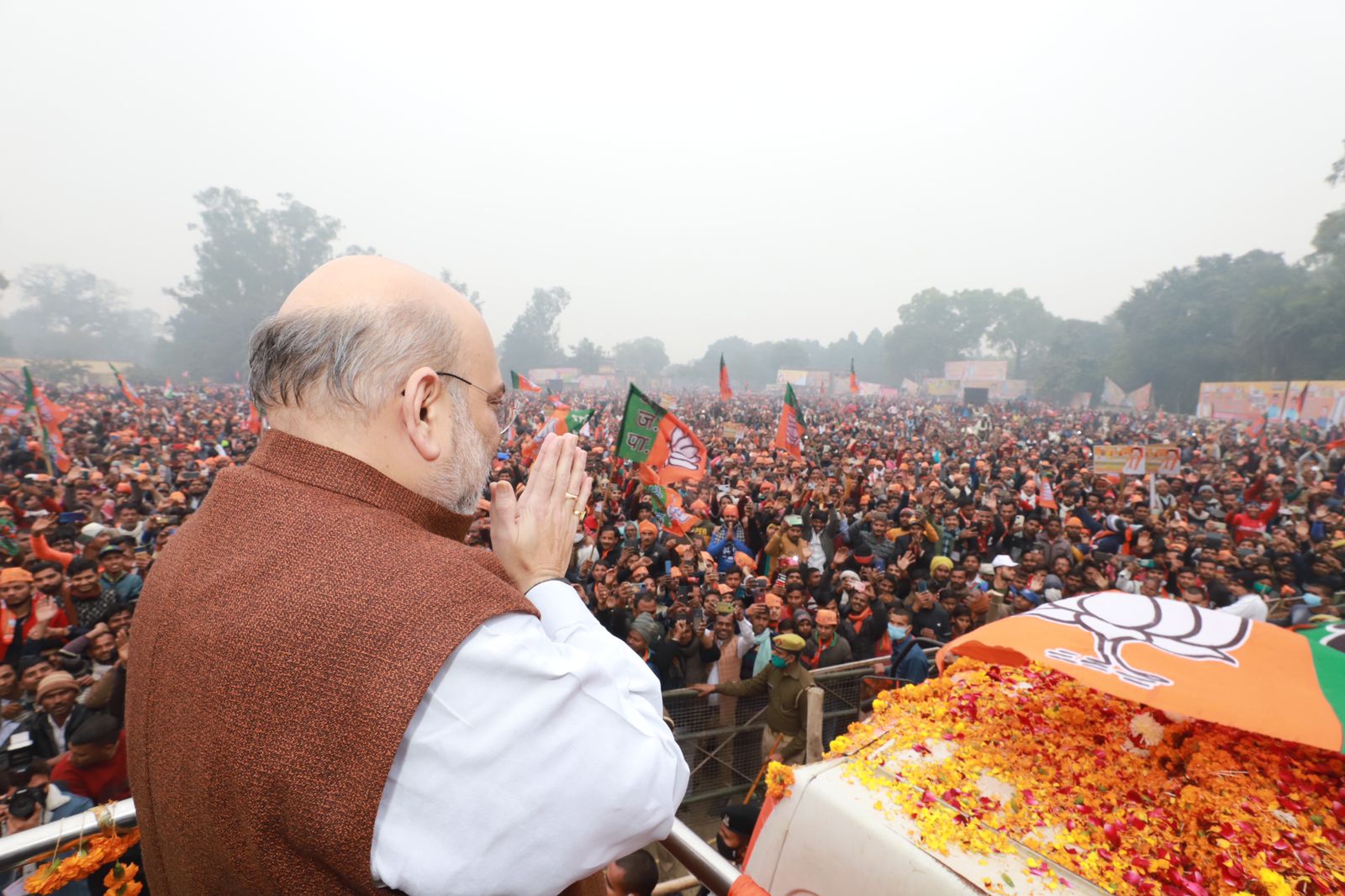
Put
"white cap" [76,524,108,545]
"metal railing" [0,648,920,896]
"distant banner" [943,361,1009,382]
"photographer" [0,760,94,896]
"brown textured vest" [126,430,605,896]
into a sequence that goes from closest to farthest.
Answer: "brown textured vest" [126,430,605,896], "photographer" [0,760,94,896], "metal railing" [0,648,920,896], "white cap" [76,524,108,545], "distant banner" [943,361,1009,382]

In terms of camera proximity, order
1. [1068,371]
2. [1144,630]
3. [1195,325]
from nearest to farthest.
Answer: [1144,630]
[1195,325]
[1068,371]

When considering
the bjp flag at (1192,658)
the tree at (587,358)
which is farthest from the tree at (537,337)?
the bjp flag at (1192,658)

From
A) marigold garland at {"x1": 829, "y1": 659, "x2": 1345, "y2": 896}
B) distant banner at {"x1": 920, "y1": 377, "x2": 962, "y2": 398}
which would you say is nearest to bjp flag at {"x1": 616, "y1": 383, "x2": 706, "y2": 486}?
marigold garland at {"x1": 829, "y1": 659, "x2": 1345, "y2": 896}

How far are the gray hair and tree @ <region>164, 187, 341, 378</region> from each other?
7971 cm

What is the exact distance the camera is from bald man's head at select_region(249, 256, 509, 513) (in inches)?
43.1

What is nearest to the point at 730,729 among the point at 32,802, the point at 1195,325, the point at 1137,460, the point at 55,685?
the point at 32,802

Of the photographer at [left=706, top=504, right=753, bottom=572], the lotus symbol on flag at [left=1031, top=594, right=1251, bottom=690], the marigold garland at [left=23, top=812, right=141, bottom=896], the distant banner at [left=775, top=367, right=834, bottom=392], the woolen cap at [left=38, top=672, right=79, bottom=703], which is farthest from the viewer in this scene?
the distant banner at [left=775, top=367, right=834, bottom=392]

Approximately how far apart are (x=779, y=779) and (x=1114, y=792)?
3.58 ft

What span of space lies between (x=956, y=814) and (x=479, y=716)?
1.89m

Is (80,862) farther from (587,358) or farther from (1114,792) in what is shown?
(587,358)

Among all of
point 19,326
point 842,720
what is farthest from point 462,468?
point 19,326

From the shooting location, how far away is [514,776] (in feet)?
2.76

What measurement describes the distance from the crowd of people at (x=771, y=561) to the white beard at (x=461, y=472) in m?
0.43

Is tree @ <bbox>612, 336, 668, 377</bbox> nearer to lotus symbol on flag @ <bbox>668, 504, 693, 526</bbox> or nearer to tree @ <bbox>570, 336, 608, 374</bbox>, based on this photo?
tree @ <bbox>570, 336, 608, 374</bbox>
